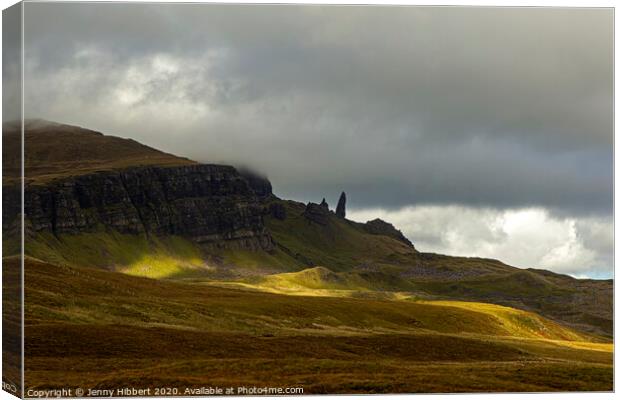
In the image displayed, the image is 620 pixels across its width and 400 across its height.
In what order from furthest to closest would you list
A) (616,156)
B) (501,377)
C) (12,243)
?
(616,156), (501,377), (12,243)

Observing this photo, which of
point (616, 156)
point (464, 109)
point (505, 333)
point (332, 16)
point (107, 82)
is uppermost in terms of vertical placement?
point (107, 82)

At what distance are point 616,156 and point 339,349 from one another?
27.8m

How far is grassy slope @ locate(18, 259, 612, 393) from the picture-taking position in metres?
56.4

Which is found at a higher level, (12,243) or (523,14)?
(523,14)

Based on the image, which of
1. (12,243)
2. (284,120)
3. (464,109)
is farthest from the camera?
(284,120)

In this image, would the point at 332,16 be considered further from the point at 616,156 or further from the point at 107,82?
the point at 107,82

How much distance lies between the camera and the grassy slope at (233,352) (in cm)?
5641

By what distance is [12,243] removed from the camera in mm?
52781

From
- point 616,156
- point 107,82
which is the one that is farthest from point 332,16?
point 107,82

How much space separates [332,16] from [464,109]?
2249cm

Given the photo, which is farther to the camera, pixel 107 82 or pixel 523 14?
pixel 107 82

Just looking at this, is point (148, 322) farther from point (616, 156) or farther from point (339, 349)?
point (616, 156)

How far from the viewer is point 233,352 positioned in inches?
2707

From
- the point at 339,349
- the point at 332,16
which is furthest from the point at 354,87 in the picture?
the point at 339,349
